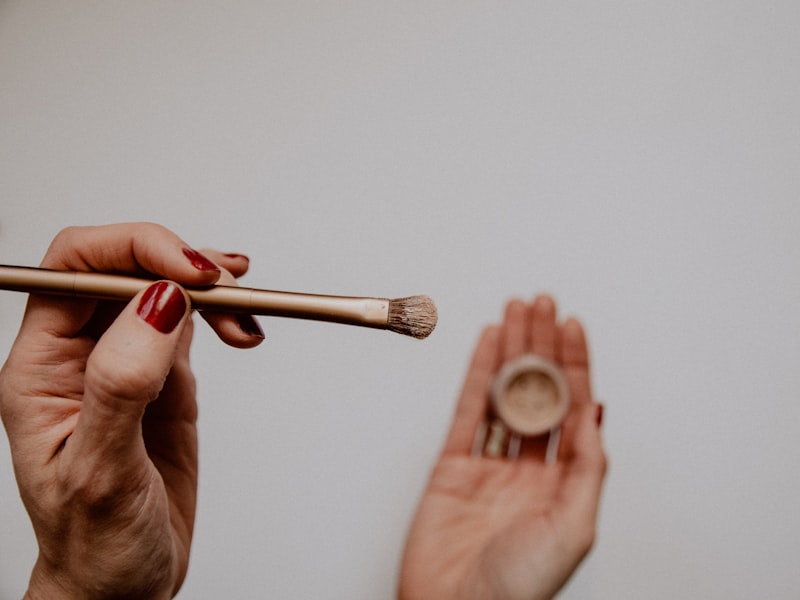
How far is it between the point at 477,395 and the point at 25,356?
0.59 meters

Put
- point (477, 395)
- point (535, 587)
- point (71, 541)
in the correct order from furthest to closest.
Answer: point (477, 395)
point (535, 587)
point (71, 541)

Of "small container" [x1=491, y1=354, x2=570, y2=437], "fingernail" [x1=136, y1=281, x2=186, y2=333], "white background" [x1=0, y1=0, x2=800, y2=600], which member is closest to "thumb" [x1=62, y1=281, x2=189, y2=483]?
"fingernail" [x1=136, y1=281, x2=186, y2=333]

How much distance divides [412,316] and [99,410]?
0.28 metres

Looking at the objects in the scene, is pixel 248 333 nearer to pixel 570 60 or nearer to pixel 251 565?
pixel 251 565

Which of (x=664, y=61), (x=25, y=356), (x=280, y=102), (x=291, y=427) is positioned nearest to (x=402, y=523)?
(x=291, y=427)

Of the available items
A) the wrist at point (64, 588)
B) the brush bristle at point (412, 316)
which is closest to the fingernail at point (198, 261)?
the brush bristle at point (412, 316)

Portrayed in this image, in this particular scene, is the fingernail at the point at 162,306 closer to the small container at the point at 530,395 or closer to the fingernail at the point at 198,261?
the fingernail at the point at 198,261

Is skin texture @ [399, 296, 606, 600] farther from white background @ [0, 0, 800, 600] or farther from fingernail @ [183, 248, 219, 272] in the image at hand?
fingernail @ [183, 248, 219, 272]

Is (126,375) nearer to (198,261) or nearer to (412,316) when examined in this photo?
(198,261)

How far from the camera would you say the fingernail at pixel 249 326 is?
589 mm

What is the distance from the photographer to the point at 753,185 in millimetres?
920

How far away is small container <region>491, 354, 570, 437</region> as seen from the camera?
0.89 m

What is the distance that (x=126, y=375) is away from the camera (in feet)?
1.56

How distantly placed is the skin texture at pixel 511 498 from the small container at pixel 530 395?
18 mm
